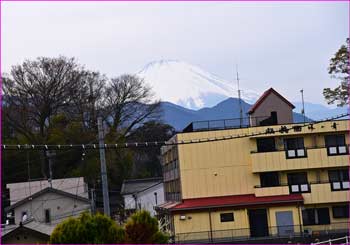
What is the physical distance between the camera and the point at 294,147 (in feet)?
110

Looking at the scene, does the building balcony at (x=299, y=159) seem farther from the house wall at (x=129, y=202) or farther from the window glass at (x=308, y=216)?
the house wall at (x=129, y=202)

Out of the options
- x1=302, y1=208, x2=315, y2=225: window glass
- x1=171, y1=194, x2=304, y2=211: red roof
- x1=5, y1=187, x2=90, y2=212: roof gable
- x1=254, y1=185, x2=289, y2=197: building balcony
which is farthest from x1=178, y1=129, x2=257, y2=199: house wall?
x1=5, y1=187, x2=90, y2=212: roof gable

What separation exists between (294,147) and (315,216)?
406 cm

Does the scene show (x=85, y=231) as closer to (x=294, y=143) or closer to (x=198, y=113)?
(x=294, y=143)

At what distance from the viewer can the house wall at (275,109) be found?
122 feet

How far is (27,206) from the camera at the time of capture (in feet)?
129

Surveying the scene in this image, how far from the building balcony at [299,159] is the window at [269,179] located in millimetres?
457

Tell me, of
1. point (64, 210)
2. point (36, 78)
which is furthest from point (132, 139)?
point (64, 210)

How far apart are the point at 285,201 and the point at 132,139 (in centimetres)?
2373

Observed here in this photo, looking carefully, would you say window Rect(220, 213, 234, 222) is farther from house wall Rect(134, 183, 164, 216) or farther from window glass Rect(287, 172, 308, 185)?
house wall Rect(134, 183, 164, 216)

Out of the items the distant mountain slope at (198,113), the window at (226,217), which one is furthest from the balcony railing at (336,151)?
the distant mountain slope at (198,113)

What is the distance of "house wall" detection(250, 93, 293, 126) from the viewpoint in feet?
122

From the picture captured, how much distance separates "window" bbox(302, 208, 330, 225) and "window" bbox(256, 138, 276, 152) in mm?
3972

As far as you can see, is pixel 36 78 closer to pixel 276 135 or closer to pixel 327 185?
pixel 276 135
